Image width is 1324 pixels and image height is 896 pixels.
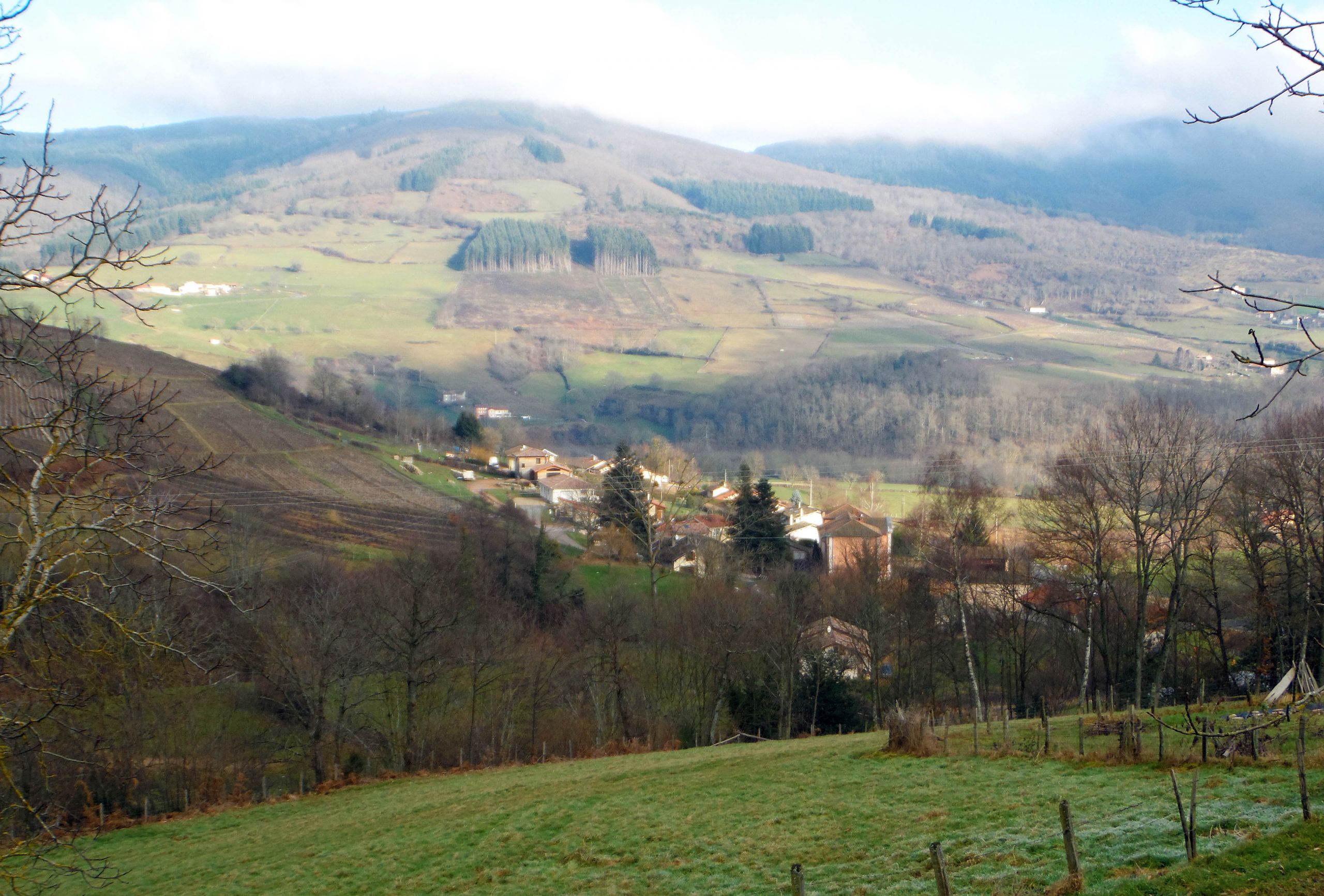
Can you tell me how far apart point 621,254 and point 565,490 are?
122179 millimetres

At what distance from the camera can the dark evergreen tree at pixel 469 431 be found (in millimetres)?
83750

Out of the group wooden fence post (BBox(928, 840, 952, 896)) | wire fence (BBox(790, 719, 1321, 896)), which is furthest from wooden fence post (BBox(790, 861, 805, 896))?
wooden fence post (BBox(928, 840, 952, 896))

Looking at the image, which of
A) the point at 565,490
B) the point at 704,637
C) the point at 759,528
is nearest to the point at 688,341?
the point at 565,490

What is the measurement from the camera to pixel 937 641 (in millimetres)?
42750

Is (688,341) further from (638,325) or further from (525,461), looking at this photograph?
(525,461)

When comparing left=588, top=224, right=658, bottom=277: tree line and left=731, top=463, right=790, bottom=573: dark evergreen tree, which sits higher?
left=588, top=224, right=658, bottom=277: tree line

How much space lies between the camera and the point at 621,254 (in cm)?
18675

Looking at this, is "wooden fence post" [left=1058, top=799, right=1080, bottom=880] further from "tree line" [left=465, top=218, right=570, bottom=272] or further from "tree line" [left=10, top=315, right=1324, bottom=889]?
"tree line" [left=465, top=218, right=570, bottom=272]

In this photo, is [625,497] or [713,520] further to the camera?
[713,520]

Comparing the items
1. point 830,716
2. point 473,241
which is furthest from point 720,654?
point 473,241

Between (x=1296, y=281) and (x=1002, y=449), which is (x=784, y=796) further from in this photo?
(x=1296, y=281)

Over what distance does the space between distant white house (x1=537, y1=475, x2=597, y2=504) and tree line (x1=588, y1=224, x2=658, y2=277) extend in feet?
368

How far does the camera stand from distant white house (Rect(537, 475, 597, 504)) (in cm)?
6806

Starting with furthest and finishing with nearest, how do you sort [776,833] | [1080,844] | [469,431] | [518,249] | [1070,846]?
1. [518,249]
2. [469,431]
3. [776,833]
4. [1080,844]
5. [1070,846]
